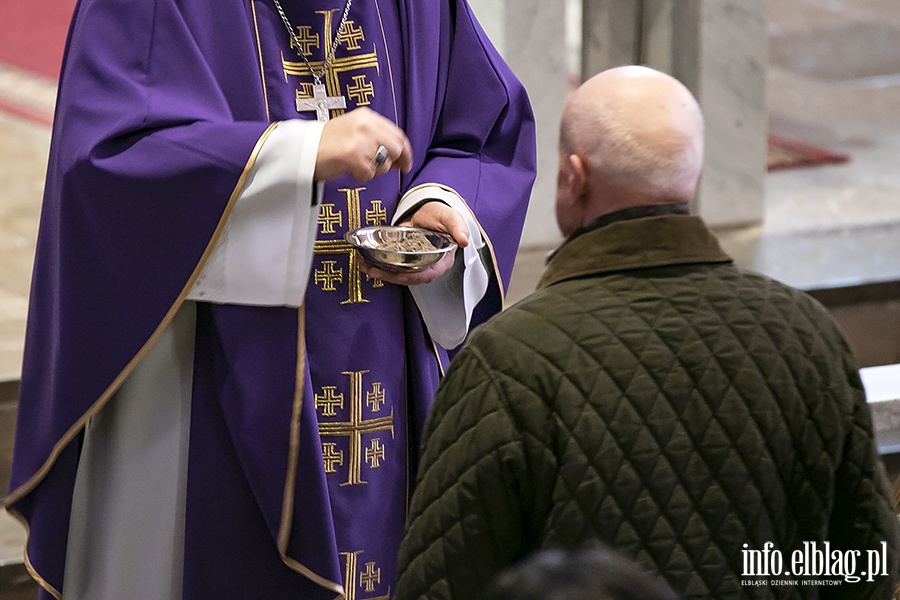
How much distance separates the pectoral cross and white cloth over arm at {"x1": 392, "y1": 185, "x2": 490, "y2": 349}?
23cm

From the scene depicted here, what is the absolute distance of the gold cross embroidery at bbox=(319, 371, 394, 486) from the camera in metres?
2.62

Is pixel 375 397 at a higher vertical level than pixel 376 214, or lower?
lower

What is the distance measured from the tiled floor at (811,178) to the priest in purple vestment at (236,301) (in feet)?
5.14

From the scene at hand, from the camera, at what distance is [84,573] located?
261cm

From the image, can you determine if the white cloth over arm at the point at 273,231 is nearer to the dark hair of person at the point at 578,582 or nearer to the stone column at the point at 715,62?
the dark hair of person at the point at 578,582

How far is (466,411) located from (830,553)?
2.05 feet

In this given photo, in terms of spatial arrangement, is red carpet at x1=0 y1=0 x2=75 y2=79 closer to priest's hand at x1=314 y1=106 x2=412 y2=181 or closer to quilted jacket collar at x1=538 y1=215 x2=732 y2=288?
priest's hand at x1=314 y1=106 x2=412 y2=181

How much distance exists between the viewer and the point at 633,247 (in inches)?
76.7

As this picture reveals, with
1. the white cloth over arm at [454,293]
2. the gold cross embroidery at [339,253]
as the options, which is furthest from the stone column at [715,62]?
the gold cross embroidery at [339,253]

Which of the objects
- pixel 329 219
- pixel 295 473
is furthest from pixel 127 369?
pixel 329 219

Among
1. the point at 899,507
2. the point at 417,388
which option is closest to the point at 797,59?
the point at 899,507

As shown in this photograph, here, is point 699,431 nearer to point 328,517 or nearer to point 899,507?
point 328,517

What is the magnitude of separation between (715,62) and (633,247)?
14.3ft

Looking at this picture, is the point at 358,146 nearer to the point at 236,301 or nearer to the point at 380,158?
the point at 380,158
